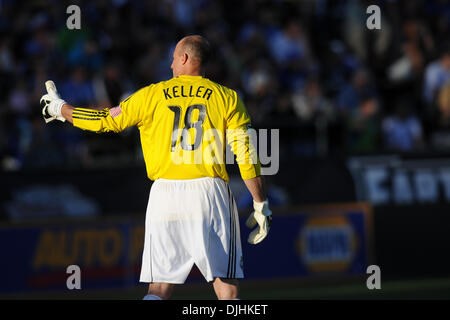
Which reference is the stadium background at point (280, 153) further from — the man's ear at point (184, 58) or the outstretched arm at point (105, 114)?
the man's ear at point (184, 58)

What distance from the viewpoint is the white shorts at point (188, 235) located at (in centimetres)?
629

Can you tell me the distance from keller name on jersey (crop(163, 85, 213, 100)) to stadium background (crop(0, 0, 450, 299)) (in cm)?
595

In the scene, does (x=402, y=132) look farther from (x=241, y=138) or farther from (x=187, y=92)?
(x=187, y=92)

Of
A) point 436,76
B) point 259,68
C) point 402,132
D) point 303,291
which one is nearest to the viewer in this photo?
point 303,291

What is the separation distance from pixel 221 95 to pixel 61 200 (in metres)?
6.58

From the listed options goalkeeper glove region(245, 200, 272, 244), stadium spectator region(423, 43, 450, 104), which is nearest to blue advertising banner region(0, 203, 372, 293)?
stadium spectator region(423, 43, 450, 104)

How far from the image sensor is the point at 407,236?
1367 cm

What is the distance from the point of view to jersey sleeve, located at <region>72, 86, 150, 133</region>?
21.1ft

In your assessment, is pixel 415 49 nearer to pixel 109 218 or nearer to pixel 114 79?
pixel 114 79

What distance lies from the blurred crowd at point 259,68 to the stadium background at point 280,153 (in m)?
0.03

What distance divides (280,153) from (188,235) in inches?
295

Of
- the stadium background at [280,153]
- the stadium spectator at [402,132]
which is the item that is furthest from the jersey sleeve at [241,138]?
the stadium spectator at [402,132]

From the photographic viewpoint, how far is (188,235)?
6332mm

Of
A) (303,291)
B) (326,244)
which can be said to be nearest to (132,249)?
(303,291)
